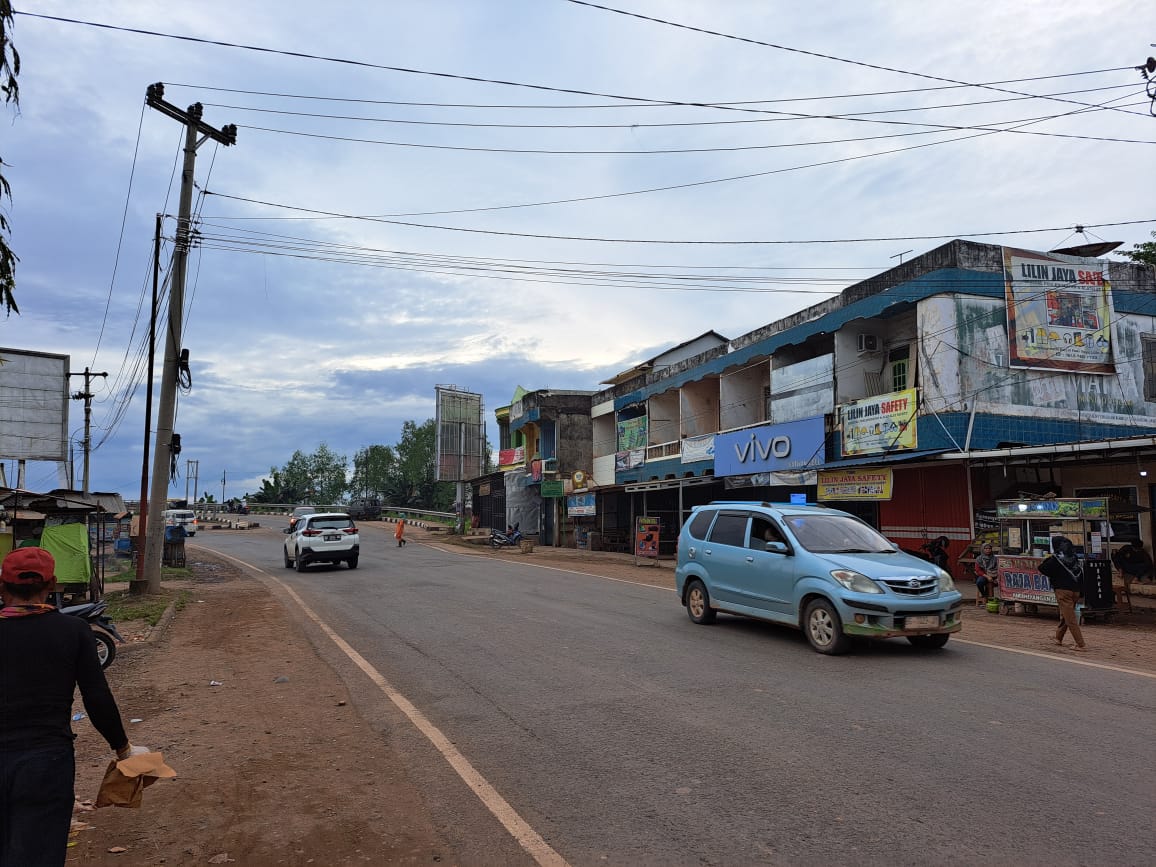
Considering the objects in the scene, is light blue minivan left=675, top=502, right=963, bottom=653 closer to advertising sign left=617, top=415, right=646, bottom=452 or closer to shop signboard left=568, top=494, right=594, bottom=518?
advertising sign left=617, top=415, right=646, bottom=452

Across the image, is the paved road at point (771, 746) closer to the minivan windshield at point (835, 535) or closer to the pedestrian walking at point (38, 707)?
the minivan windshield at point (835, 535)

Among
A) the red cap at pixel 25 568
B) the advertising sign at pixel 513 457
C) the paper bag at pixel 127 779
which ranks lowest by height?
the paper bag at pixel 127 779

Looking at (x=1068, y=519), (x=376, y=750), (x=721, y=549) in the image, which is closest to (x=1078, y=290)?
(x=1068, y=519)

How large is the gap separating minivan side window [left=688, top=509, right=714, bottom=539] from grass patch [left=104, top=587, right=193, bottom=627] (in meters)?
8.75

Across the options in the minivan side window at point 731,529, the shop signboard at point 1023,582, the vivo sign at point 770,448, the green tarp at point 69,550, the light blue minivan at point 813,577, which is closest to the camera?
the light blue minivan at point 813,577

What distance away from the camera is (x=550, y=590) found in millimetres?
17266

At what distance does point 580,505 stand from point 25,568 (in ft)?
112

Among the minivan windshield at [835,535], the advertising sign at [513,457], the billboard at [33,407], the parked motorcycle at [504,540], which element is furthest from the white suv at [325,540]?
the advertising sign at [513,457]

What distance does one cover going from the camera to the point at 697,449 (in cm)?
2930

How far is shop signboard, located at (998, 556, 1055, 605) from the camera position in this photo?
13.3m

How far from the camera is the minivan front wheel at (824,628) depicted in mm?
9023

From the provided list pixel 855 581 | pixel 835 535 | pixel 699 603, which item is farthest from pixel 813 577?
pixel 699 603

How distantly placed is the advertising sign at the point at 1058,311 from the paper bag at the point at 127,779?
20025 millimetres

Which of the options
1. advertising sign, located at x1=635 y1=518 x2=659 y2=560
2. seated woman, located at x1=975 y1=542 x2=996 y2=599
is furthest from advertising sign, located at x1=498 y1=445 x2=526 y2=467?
seated woman, located at x1=975 y1=542 x2=996 y2=599
